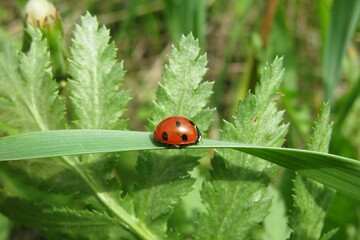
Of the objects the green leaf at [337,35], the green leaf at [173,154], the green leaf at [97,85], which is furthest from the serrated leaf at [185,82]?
the green leaf at [337,35]

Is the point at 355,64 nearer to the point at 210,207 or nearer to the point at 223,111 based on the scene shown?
the point at 223,111

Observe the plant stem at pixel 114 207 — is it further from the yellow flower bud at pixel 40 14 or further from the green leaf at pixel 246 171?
the yellow flower bud at pixel 40 14

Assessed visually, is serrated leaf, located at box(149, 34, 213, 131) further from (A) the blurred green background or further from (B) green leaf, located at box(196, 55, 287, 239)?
(A) the blurred green background

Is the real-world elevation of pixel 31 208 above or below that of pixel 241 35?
below

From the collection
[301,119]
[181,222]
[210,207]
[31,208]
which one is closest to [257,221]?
[210,207]

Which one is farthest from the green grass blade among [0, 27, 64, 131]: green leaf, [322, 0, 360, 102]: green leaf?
[322, 0, 360, 102]: green leaf

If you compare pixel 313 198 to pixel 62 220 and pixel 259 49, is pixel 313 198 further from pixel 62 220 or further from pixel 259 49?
pixel 259 49

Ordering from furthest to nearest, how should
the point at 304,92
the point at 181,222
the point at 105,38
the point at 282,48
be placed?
the point at 304,92 → the point at 282,48 → the point at 181,222 → the point at 105,38
